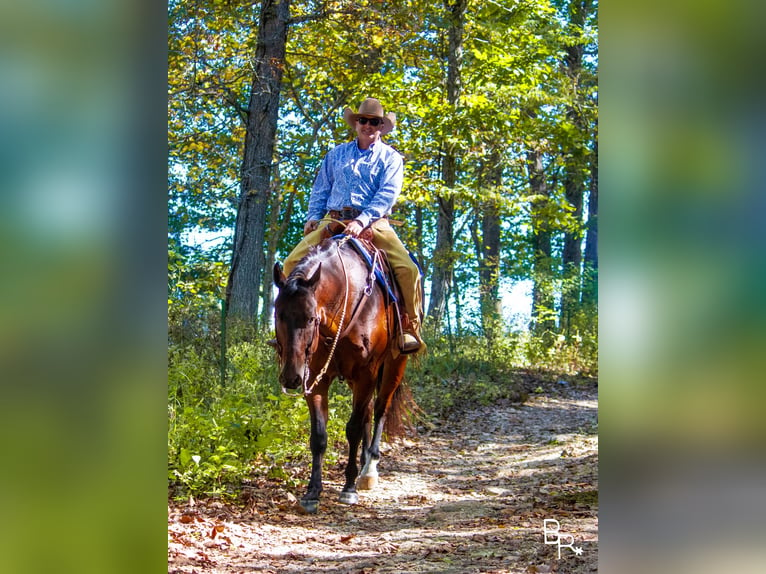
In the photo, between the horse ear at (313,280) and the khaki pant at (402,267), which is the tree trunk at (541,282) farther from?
the horse ear at (313,280)

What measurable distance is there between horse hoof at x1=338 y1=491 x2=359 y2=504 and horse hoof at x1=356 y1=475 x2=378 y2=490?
44 centimetres

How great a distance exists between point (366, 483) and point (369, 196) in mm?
2379

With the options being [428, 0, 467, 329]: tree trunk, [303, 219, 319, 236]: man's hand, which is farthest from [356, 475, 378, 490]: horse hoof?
[428, 0, 467, 329]: tree trunk

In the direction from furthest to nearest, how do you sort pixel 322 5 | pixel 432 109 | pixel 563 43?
pixel 563 43 → pixel 432 109 → pixel 322 5

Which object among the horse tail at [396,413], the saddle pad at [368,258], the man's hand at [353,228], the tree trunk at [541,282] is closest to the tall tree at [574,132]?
the tree trunk at [541,282]

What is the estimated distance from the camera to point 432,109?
41.2 ft

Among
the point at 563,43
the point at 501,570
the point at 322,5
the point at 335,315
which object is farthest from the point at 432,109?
the point at 501,570

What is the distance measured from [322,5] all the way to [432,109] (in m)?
2.32

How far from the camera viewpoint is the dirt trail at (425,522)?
431 centimetres

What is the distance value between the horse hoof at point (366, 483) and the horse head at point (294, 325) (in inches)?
A: 62.7

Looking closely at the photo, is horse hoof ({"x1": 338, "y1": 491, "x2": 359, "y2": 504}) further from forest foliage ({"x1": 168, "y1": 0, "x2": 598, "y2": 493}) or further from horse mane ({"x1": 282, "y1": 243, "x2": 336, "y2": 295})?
forest foliage ({"x1": 168, "y1": 0, "x2": 598, "y2": 493})
